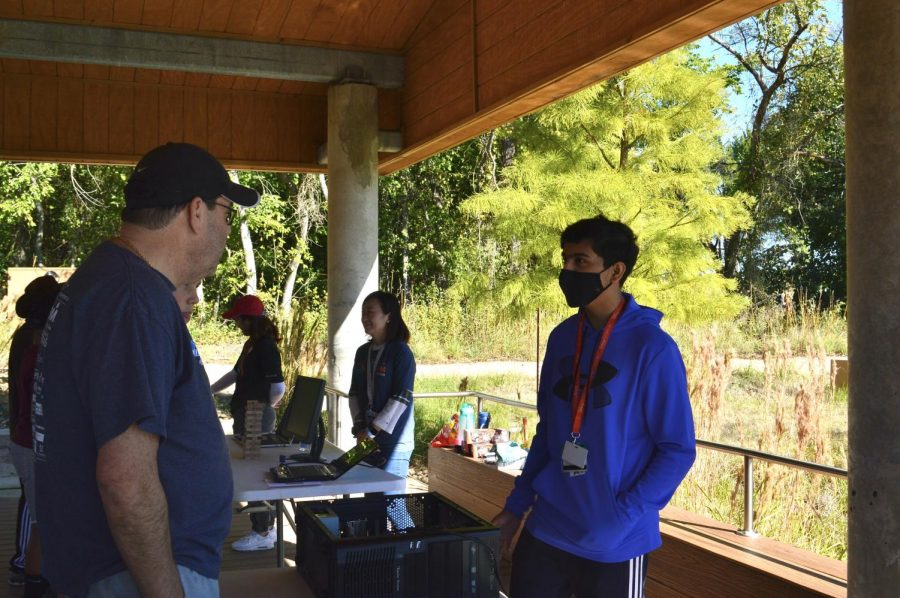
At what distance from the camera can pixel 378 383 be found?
4949mm

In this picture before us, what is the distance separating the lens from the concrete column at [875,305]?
270cm

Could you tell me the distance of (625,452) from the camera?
2.64 meters

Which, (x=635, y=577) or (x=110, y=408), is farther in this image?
(x=635, y=577)

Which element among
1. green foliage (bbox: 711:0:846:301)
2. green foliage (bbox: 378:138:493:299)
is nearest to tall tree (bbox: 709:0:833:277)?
green foliage (bbox: 711:0:846:301)

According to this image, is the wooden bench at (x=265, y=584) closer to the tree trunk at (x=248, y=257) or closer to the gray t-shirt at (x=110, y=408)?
the gray t-shirt at (x=110, y=408)

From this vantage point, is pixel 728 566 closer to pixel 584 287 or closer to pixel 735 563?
pixel 735 563

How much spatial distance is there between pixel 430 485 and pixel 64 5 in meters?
4.33

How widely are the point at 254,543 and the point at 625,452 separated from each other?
400 centimetres

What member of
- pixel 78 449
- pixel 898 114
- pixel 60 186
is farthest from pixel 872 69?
pixel 60 186

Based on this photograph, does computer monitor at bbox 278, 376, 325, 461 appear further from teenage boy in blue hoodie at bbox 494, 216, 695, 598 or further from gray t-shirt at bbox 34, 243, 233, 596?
gray t-shirt at bbox 34, 243, 233, 596

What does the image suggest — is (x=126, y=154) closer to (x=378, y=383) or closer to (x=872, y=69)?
(x=378, y=383)

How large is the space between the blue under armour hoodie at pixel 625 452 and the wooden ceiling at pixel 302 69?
6.13 ft

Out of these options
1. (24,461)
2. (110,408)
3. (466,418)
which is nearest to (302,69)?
(466,418)

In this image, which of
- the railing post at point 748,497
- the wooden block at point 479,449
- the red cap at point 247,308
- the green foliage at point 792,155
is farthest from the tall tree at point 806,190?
the railing post at point 748,497
